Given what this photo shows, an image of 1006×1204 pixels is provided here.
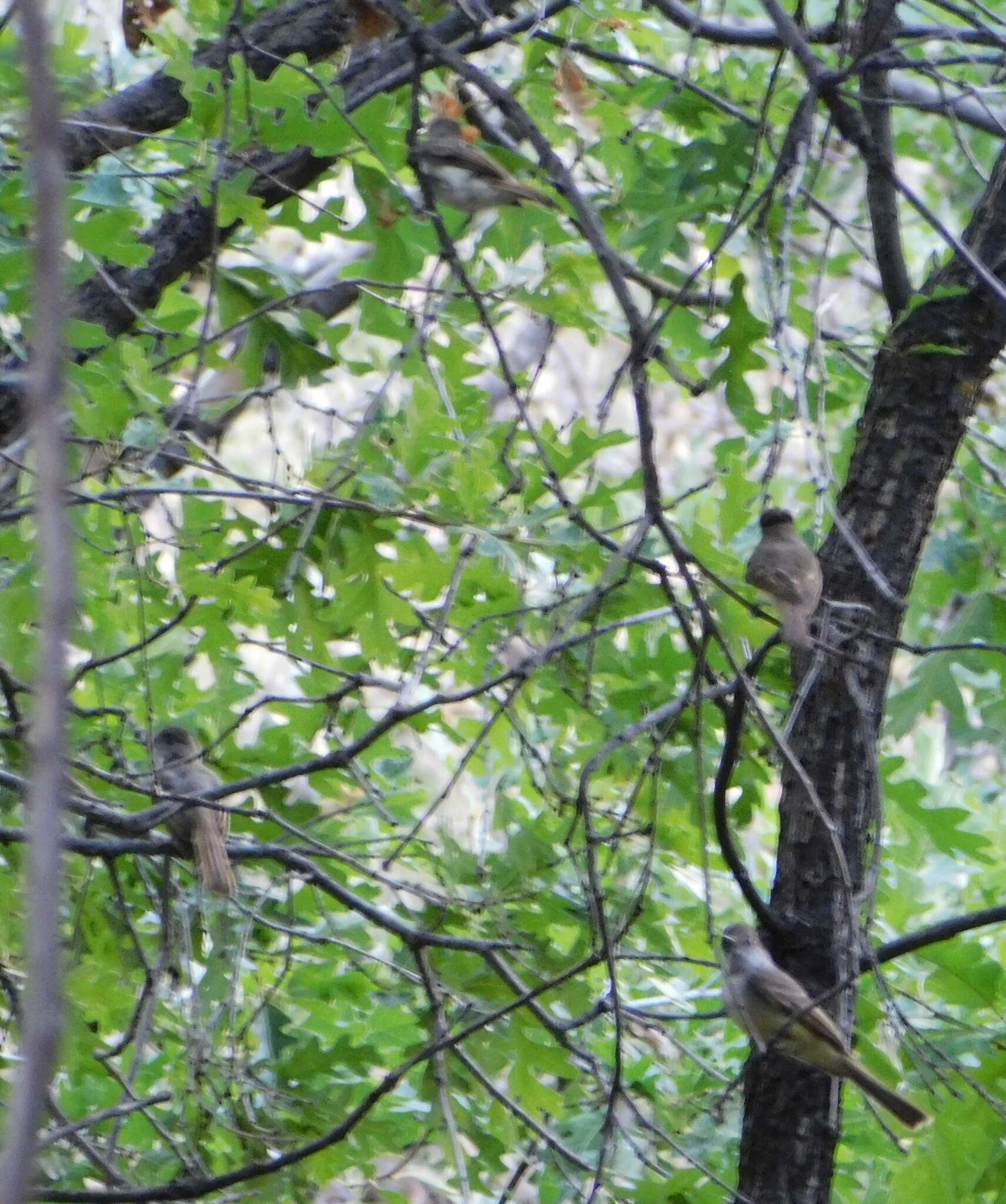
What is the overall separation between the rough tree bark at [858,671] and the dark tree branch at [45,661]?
6.98 ft

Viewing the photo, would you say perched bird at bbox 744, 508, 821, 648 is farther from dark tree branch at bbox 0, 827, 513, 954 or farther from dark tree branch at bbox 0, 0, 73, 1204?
dark tree branch at bbox 0, 0, 73, 1204

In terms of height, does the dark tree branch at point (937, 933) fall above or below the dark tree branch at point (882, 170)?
below

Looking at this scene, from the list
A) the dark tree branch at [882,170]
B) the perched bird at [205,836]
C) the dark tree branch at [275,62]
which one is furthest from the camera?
the dark tree branch at [275,62]

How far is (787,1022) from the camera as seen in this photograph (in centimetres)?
229

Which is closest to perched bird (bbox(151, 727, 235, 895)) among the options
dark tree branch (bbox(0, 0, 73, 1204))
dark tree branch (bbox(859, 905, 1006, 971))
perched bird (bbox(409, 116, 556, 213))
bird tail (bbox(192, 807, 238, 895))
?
bird tail (bbox(192, 807, 238, 895))

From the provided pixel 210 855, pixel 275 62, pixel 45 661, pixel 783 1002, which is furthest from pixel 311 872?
pixel 45 661

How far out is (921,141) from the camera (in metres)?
7.62

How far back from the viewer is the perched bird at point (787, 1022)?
261 cm

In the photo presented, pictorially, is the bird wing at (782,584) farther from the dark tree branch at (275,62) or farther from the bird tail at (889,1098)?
the dark tree branch at (275,62)

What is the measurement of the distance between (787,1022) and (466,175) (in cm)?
238

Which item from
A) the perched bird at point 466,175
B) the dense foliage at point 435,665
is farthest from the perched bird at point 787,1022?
the perched bird at point 466,175

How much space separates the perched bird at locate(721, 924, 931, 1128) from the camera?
2611 mm

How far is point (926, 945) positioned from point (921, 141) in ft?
19.0

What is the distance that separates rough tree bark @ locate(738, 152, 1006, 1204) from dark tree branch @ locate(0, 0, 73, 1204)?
2.13 m
